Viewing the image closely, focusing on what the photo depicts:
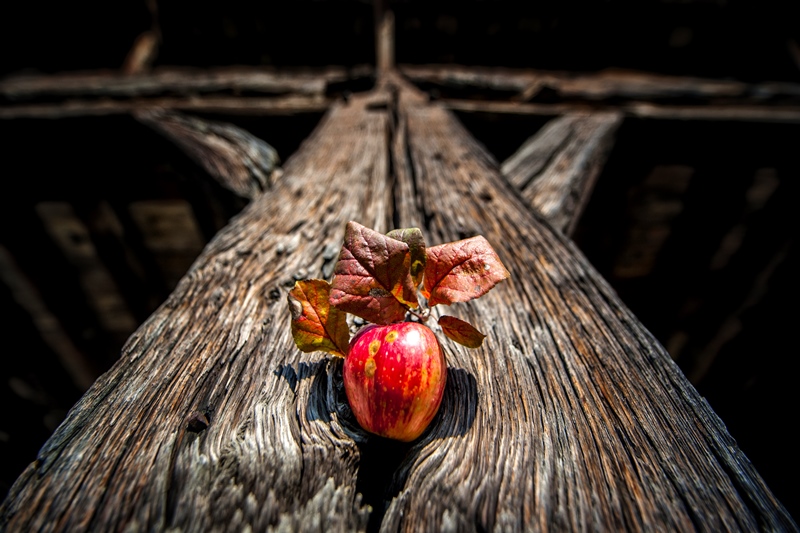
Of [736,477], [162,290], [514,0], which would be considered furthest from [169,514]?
[514,0]

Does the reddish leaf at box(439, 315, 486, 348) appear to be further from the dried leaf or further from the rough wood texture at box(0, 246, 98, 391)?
the rough wood texture at box(0, 246, 98, 391)

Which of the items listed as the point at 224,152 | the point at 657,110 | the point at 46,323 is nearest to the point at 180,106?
the point at 224,152

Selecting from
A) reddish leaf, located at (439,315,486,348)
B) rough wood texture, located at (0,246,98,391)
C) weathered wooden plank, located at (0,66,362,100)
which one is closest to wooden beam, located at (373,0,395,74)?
weathered wooden plank, located at (0,66,362,100)

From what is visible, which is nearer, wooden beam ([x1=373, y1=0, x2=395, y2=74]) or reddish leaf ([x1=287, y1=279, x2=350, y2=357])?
reddish leaf ([x1=287, y1=279, x2=350, y2=357])

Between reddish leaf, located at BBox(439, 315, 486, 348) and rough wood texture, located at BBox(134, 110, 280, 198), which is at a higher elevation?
rough wood texture, located at BBox(134, 110, 280, 198)

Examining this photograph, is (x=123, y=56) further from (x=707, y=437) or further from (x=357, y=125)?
(x=707, y=437)

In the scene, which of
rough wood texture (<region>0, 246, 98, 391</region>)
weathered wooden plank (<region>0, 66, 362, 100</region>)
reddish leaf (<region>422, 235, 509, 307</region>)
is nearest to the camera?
reddish leaf (<region>422, 235, 509, 307</region>)

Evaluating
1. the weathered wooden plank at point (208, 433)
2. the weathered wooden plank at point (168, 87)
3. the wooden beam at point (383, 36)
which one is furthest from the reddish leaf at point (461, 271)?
Answer: the wooden beam at point (383, 36)

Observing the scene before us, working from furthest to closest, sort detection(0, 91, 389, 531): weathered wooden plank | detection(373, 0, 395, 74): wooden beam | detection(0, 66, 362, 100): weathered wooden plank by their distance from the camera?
detection(373, 0, 395, 74): wooden beam, detection(0, 66, 362, 100): weathered wooden plank, detection(0, 91, 389, 531): weathered wooden plank
